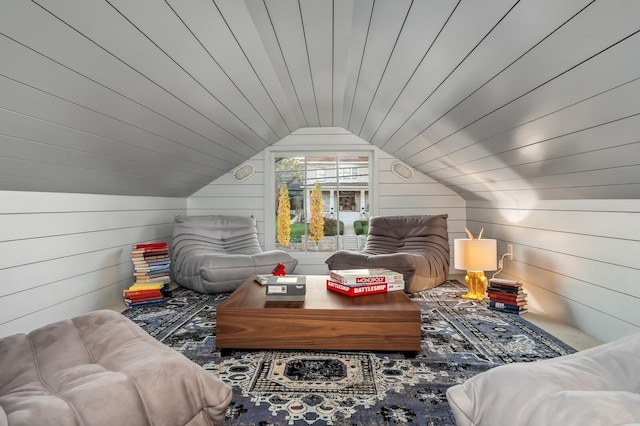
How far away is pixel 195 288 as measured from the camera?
3572 mm

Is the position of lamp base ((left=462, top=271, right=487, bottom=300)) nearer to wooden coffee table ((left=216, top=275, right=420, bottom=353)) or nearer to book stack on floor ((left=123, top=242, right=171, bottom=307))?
wooden coffee table ((left=216, top=275, right=420, bottom=353))

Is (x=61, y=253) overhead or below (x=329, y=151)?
below

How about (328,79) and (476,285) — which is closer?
(328,79)

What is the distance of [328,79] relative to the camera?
117 inches

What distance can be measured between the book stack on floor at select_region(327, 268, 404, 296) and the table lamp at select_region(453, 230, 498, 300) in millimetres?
1057

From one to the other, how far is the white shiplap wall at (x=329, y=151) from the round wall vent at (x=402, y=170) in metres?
0.05

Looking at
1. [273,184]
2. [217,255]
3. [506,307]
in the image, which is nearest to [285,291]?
[217,255]

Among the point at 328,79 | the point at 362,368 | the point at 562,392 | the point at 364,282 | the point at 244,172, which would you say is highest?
the point at 328,79

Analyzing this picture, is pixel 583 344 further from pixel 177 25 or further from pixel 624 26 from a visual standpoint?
pixel 177 25

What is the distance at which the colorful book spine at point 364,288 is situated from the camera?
2373 mm

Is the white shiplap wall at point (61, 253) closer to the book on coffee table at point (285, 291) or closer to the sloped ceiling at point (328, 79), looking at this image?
the sloped ceiling at point (328, 79)

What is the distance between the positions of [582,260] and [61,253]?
11.9 ft

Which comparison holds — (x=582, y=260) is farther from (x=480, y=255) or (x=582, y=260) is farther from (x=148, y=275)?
(x=148, y=275)

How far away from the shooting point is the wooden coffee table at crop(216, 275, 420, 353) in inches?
80.0
